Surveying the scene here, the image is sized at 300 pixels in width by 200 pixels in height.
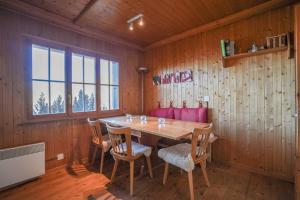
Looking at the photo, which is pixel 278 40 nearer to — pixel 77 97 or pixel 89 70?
pixel 89 70

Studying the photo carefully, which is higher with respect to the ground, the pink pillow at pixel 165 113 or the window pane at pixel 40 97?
the window pane at pixel 40 97

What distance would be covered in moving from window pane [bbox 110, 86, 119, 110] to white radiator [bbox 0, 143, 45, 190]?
1473 millimetres

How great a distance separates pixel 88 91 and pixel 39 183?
1.62 metres

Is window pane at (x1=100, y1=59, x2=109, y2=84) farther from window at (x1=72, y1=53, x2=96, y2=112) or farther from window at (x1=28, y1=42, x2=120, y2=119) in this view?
window at (x1=72, y1=53, x2=96, y2=112)

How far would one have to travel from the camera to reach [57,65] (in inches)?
105

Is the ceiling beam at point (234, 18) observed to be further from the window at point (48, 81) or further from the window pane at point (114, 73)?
the window at point (48, 81)

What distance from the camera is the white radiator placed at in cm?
201

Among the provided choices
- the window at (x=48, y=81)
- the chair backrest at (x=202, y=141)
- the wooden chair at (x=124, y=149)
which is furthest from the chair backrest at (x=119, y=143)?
the window at (x=48, y=81)

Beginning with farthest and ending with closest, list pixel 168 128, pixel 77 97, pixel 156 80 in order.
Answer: pixel 156 80 → pixel 77 97 → pixel 168 128

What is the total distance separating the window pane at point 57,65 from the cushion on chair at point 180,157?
2119 mm

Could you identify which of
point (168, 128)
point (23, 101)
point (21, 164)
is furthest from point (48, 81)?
point (168, 128)

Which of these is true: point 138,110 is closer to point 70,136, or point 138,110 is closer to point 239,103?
point 70,136

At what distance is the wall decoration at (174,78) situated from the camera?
10.6 feet

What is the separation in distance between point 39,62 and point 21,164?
1.51 m
